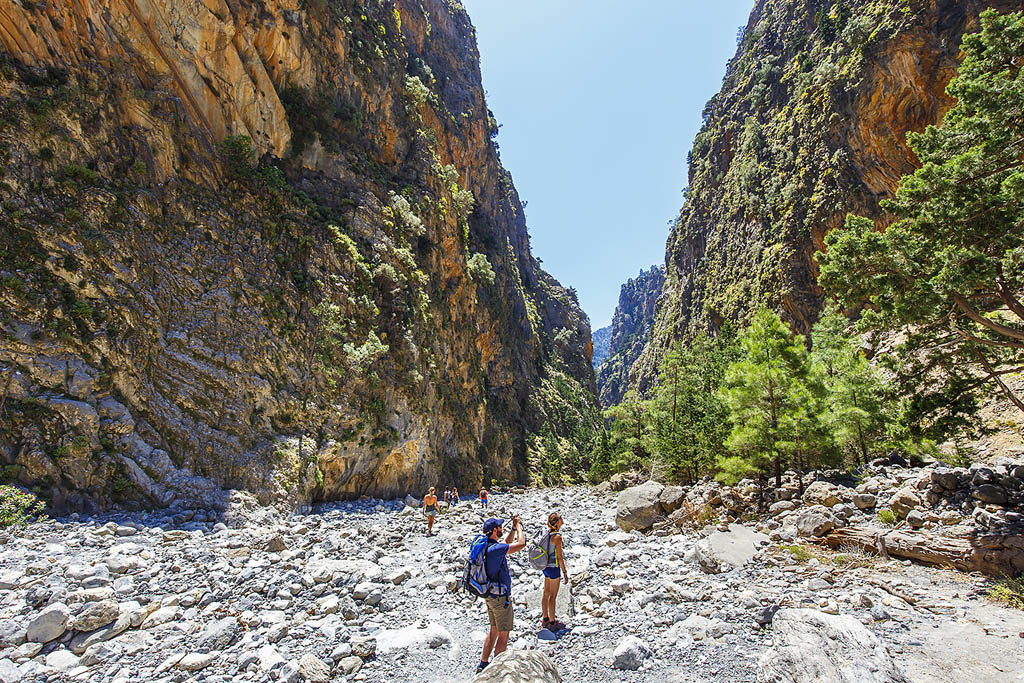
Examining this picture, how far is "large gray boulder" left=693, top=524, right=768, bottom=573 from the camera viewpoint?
330 inches

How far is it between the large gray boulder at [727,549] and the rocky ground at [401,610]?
0.06 m

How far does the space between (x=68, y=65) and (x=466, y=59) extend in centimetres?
5285

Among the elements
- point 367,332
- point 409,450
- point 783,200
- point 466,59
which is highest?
point 466,59

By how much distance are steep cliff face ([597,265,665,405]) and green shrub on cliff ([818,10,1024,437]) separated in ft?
276

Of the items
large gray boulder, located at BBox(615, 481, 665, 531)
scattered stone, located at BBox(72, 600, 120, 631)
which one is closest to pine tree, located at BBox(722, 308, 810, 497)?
large gray boulder, located at BBox(615, 481, 665, 531)

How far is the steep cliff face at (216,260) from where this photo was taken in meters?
11.0

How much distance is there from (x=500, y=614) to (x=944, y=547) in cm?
792

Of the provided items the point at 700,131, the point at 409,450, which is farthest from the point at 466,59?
the point at 409,450

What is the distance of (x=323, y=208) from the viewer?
21.6 metres

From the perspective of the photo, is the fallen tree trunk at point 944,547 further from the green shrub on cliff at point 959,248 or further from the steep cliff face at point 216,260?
the steep cliff face at point 216,260

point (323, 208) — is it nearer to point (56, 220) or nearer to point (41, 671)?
point (56, 220)

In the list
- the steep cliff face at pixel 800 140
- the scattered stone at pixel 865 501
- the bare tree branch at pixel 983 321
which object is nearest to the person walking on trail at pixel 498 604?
the bare tree branch at pixel 983 321

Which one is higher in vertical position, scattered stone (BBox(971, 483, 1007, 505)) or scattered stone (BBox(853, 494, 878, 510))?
scattered stone (BBox(971, 483, 1007, 505))

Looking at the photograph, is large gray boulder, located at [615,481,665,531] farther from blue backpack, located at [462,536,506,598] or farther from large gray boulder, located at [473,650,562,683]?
large gray boulder, located at [473,650,562,683]
